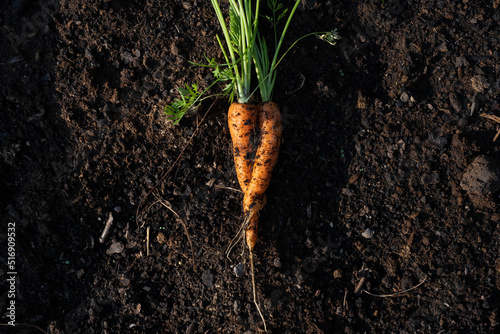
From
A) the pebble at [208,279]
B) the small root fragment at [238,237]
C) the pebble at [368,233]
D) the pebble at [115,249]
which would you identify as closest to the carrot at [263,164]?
the small root fragment at [238,237]

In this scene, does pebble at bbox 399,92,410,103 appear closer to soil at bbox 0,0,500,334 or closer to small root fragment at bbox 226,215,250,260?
soil at bbox 0,0,500,334

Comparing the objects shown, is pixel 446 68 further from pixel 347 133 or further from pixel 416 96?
pixel 347 133

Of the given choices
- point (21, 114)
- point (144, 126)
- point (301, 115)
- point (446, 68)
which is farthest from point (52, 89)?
point (446, 68)

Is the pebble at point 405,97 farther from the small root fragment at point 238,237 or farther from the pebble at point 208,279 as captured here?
the pebble at point 208,279

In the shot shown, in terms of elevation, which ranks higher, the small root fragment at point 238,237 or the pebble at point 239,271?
the small root fragment at point 238,237

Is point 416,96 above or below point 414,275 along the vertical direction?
above
